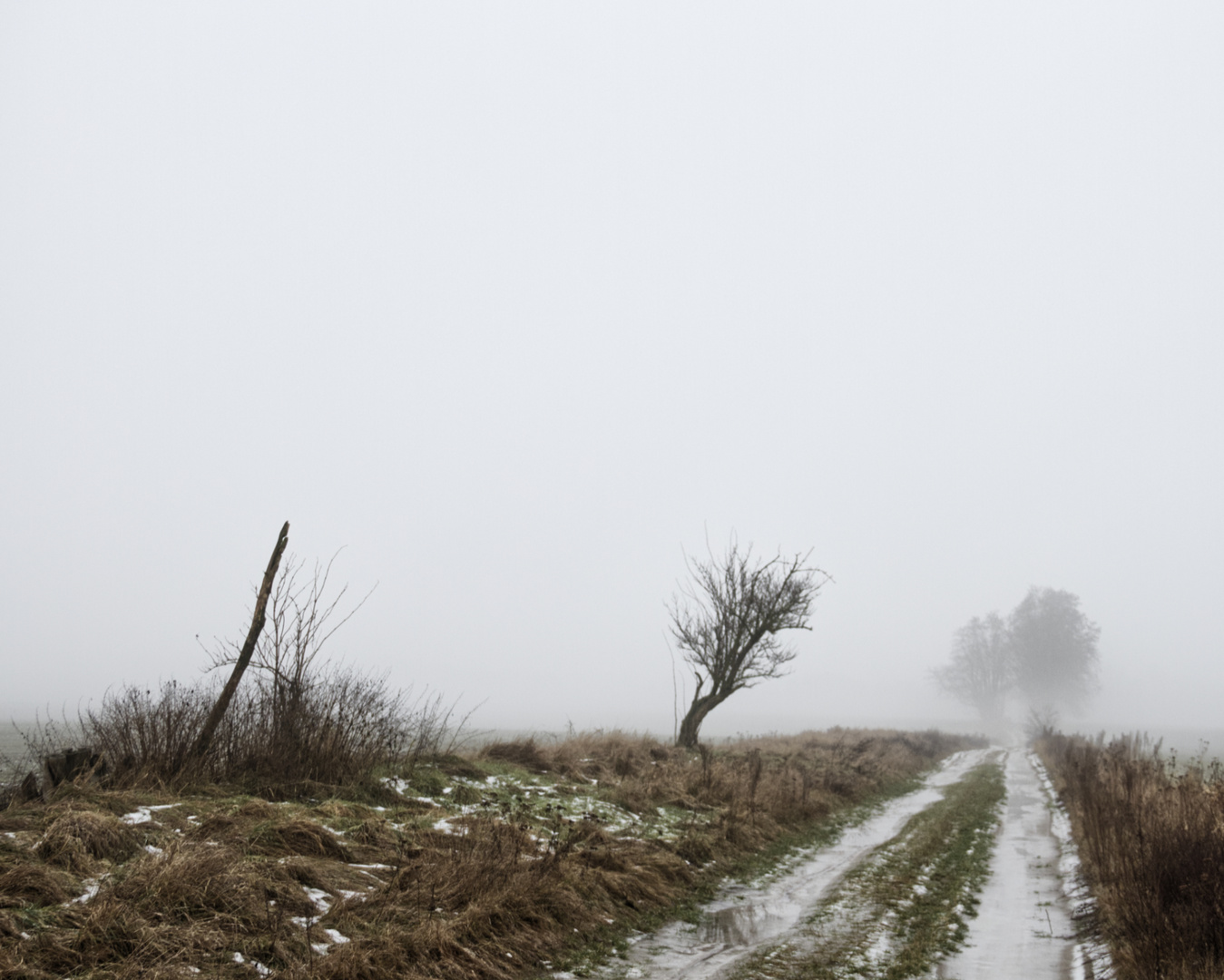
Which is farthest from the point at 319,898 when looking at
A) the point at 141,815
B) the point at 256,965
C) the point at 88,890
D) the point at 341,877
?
the point at 141,815

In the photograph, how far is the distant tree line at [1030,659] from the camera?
7619 centimetres

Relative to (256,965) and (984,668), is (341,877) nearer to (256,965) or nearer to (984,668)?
(256,965)

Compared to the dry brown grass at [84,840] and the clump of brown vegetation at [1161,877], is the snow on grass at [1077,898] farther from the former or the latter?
the dry brown grass at [84,840]

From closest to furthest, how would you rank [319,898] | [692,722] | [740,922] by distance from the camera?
1. [319,898]
2. [740,922]
3. [692,722]

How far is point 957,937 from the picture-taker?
7824 millimetres

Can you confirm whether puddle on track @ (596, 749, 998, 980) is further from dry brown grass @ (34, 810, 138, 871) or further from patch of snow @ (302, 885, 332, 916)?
dry brown grass @ (34, 810, 138, 871)

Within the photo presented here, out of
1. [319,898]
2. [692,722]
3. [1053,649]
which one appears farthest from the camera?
[1053,649]

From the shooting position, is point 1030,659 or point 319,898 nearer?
point 319,898

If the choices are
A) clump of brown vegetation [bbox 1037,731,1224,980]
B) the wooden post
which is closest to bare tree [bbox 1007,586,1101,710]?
clump of brown vegetation [bbox 1037,731,1224,980]

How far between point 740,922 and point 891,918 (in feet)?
5.92

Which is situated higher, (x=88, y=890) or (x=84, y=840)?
(x=84, y=840)

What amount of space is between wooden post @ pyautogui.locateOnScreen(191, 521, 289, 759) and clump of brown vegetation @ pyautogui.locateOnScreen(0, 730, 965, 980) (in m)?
0.85

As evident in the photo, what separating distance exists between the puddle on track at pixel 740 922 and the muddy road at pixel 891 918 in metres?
0.02

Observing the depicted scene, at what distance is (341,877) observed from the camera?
6.92 metres
